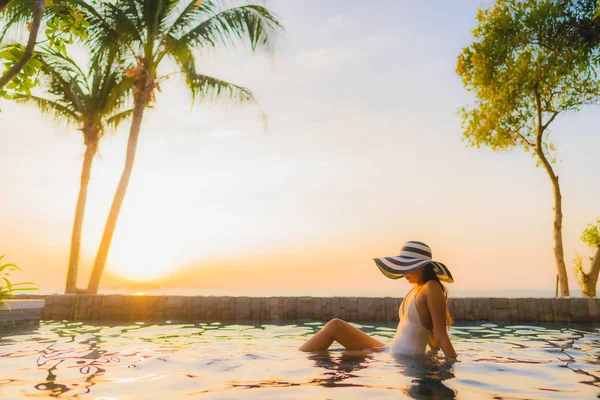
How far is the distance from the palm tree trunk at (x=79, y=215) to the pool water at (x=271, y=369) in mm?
8212

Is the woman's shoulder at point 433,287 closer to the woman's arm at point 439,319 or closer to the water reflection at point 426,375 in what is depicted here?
the woman's arm at point 439,319

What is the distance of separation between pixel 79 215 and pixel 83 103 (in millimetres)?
3461

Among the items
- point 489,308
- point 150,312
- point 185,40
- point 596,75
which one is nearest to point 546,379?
point 489,308

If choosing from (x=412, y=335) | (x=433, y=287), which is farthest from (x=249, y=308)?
(x=433, y=287)

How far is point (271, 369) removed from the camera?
4262mm

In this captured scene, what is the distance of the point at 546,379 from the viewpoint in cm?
394

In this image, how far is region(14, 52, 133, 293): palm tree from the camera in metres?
14.8

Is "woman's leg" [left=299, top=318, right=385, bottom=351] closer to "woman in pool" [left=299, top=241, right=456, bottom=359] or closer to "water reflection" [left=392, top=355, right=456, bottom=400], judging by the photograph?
"woman in pool" [left=299, top=241, right=456, bottom=359]

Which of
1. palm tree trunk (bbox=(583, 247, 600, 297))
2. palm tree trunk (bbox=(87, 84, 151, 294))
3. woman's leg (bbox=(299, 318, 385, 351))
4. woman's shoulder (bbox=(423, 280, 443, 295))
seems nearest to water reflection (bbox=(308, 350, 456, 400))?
woman's leg (bbox=(299, 318, 385, 351))

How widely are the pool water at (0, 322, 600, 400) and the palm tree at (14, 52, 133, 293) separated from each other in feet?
28.2

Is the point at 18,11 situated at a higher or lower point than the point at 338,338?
higher

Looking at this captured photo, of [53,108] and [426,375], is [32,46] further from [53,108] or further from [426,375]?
[53,108]

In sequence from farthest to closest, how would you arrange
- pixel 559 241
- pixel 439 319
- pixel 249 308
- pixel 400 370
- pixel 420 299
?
1. pixel 559 241
2. pixel 249 308
3. pixel 420 299
4. pixel 439 319
5. pixel 400 370

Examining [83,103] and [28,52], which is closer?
[28,52]
